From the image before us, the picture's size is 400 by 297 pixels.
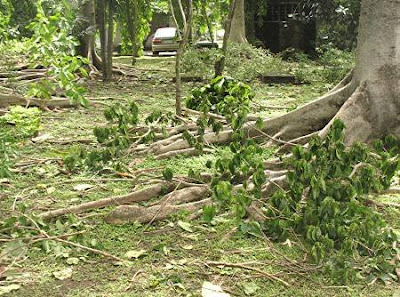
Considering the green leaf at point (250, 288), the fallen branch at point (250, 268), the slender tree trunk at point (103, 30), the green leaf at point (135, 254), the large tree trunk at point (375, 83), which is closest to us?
the green leaf at point (250, 288)

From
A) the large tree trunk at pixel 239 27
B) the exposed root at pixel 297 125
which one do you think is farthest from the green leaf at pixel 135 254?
the large tree trunk at pixel 239 27

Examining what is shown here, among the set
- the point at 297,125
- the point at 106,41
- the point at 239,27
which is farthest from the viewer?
the point at 239,27

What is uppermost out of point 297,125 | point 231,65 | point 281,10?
point 281,10

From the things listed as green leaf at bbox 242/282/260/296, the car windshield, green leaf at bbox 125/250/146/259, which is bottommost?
green leaf at bbox 242/282/260/296

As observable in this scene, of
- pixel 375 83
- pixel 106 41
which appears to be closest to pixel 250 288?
pixel 375 83

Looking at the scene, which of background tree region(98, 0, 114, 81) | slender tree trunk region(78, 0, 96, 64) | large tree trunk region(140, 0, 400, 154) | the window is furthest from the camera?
the window

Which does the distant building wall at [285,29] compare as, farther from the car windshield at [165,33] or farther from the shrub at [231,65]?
the car windshield at [165,33]

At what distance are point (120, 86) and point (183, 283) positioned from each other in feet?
27.7

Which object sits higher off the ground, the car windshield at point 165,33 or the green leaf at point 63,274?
the car windshield at point 165,33

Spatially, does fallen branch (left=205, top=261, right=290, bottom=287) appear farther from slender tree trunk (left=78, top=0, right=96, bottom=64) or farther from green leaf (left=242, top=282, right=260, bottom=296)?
slender tree trunk (left=78, top=0, right=96, bottom=64)

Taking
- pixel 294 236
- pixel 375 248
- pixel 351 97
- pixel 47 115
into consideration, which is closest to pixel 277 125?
pixel 351 97

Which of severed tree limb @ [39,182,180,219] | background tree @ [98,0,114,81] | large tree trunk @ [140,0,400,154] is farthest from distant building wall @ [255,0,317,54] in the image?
severed tree limb @ [39,182,180,219]

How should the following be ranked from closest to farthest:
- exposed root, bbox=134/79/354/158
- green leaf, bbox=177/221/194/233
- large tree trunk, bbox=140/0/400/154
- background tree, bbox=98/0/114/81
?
green leaf, bbox=177/221/194/233, large tree trunk, bbox=140/0/400/154, exposed root, bbox=134/79/354/158, background tree, bbox=98/0/114/81

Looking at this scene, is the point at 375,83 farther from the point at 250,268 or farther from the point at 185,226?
the point at 250,268
